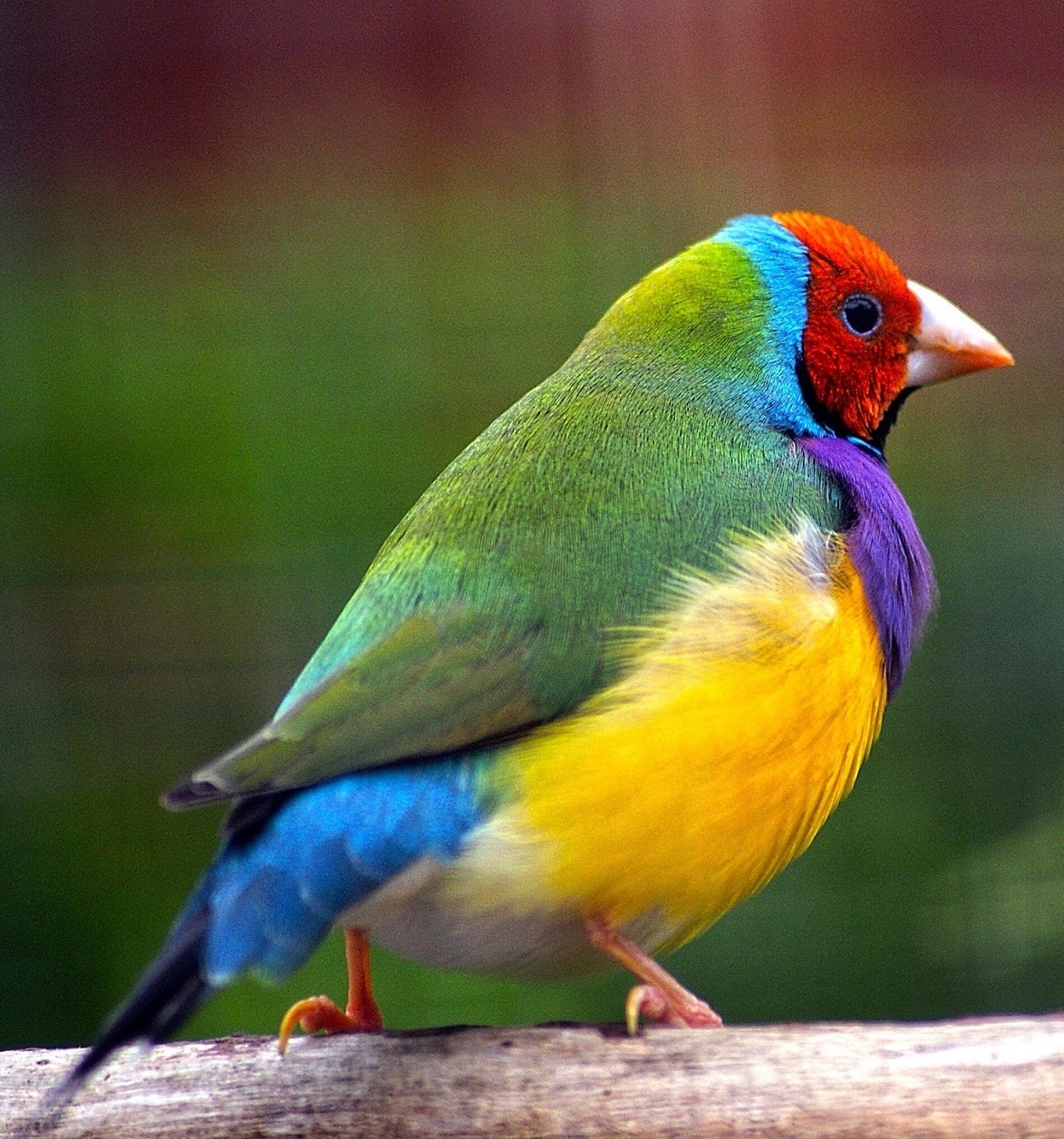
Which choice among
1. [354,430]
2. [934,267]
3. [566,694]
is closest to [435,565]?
[566,694]

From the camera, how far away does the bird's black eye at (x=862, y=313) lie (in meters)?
2.18

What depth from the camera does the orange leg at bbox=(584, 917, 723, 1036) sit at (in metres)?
1.73

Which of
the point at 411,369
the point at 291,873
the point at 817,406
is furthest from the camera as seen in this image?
the point at 411,369

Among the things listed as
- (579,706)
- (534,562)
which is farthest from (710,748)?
(534,562)

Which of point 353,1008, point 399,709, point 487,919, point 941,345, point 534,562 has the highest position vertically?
point 941,345

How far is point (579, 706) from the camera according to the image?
1.67 m

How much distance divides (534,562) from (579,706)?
16cm

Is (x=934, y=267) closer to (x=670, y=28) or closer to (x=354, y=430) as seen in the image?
(x=670, y=28)

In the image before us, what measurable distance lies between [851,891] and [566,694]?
159 cm

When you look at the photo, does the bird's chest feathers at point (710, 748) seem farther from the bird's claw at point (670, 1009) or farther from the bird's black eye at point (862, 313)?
the bird's black eye at point (862, 313)

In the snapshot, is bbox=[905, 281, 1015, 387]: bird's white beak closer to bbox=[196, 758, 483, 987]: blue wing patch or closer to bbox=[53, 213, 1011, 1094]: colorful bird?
bbox=[53, 213, 1011, 1094]: colorful bird

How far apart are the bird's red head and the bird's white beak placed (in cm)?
1

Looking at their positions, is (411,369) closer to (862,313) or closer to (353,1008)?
(862,313)

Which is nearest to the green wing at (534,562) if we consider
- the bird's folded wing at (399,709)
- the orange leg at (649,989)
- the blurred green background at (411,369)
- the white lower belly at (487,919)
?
the bird's folded wing at (399,709)
